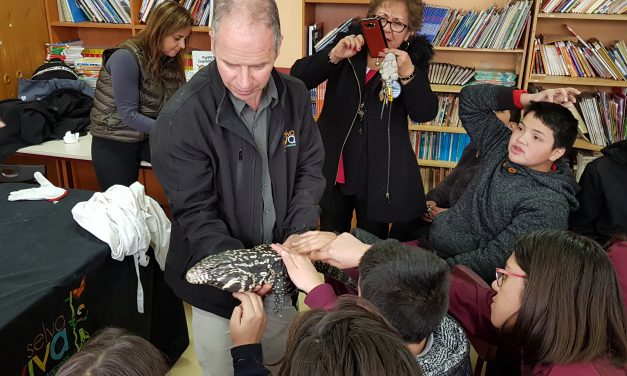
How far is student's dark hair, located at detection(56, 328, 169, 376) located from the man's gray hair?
0.70 meters

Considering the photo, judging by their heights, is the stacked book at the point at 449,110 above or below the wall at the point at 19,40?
below

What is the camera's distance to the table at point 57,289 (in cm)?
141

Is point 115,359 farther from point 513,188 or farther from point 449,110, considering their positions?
point 449,110

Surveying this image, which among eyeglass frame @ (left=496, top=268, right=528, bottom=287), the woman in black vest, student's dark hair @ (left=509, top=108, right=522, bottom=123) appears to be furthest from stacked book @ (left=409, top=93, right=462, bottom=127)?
eyeglass frame @ (left=496, top=268, right=528, bottom=287)

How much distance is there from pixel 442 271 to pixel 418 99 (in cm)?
103

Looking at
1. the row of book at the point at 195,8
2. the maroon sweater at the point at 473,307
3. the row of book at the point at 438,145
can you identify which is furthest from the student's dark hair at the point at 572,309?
the row of book at the point at 195,8

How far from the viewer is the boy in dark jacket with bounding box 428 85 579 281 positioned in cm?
182

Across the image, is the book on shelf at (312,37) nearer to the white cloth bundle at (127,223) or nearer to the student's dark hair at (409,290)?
the white cloth bundle at (127,223)

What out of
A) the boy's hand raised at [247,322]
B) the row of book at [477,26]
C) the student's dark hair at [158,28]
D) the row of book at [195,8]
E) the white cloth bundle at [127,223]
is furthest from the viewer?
the row of book at [195,8]

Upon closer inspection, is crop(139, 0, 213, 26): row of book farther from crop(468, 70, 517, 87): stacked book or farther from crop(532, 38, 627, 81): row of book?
crop(532, 38, 627, 81): row of book

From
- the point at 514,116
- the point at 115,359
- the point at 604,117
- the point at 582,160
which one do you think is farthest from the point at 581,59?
the point at 115,359

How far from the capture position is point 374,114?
2188 mm

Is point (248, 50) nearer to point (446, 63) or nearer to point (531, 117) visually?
point (531, 117)

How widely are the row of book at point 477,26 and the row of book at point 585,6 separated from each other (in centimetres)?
13
